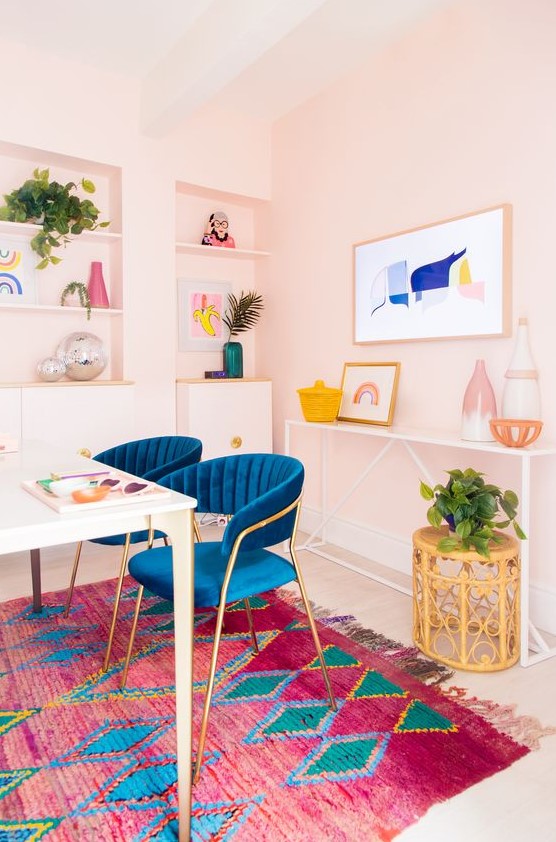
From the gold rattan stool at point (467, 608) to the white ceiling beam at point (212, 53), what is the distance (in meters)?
2.26

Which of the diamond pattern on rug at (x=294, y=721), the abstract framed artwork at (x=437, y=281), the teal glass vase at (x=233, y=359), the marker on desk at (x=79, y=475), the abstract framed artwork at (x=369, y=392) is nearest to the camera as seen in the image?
the marker on desk at (x=79, y=475)

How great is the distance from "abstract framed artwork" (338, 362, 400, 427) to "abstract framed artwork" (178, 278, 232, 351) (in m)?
1.19

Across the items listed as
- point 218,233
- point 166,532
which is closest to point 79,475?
point 166,532

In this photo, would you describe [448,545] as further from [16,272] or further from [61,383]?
[16,272]

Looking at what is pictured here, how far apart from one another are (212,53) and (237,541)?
2440mm

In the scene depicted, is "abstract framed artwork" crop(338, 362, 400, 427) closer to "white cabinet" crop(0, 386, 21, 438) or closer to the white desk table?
"white cabinet" crop(0, 386, 21, 438)

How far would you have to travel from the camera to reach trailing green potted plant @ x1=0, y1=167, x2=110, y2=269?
11.1 ft

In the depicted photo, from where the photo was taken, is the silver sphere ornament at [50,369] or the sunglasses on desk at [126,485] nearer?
the sunglasses on desk at [126,485]

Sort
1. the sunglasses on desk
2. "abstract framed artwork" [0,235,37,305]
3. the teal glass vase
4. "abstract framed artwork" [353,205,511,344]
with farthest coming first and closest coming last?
the teal glass vase → "abstract framed artwork" [0,235,37,305] → "abstract framed artwork" [353,205,511,344] → the sunglasses on desk

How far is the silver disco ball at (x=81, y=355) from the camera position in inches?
145

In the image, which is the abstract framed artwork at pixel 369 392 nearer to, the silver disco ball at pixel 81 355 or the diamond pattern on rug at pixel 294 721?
the silver disco ball at pixel 81 355

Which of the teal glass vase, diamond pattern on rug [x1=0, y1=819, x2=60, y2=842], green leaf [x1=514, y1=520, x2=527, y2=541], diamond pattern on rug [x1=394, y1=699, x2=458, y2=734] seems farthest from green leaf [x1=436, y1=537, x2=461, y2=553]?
the teal glass vase

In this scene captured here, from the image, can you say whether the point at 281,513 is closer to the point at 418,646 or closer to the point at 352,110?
the point at 418,646

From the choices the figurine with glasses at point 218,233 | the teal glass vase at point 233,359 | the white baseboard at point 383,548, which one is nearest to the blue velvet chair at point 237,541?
the white baseboard at point 383,548
